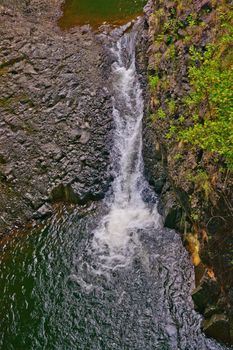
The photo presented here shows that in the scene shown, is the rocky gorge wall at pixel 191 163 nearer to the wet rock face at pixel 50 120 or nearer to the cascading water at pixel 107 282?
Answer: the cascading water at pixel 107 282

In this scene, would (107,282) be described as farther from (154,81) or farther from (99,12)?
(99,12)

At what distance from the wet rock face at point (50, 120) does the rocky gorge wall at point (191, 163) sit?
2.37 meters

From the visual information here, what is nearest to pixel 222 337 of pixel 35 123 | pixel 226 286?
pixel 226 286

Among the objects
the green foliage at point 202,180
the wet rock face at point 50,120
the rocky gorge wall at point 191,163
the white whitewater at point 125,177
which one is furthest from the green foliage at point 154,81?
the green foliage at point 202,180

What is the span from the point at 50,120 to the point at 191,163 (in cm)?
768

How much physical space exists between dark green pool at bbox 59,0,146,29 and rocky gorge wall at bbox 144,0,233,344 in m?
5.37

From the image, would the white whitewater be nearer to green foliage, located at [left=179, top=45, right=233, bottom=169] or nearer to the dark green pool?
the dark green pool

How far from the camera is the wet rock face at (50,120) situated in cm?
1673

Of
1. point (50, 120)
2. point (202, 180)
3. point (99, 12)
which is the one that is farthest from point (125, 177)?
point (99, 12)

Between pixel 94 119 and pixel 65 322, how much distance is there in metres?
8.49

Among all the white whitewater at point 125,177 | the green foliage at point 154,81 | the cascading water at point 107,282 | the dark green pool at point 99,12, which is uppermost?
the dark green pool at point 99,12

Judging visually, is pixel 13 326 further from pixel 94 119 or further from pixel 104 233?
pixel 94 119

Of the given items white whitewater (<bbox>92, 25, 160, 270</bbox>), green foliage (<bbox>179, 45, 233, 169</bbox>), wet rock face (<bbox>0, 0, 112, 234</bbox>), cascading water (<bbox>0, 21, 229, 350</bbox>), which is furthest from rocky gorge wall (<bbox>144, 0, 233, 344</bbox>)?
wet rock face (<bbox>0, 0, 112, 234</bbox>)

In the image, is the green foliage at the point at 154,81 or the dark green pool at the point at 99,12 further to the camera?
the dark green pool at the point at 99,12
